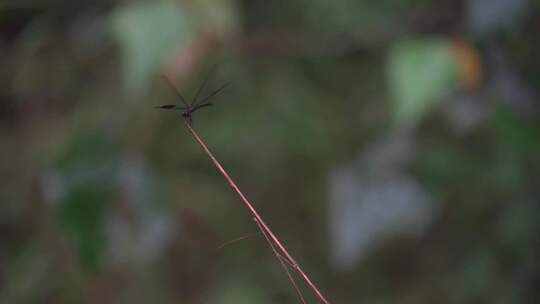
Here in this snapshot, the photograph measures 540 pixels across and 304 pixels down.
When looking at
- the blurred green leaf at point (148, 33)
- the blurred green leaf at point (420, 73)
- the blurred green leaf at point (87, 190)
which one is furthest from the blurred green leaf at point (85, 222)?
the blurred green leaf at point (420, 73)

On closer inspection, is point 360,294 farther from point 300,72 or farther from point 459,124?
point 459,124

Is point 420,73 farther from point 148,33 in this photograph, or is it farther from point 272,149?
point 272,149

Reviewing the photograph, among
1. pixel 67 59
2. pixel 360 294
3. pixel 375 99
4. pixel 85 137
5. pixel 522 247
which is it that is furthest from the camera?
pixel 360 294

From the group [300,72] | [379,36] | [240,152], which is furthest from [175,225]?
[379,36]

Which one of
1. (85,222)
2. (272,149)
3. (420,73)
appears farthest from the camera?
(272,149)

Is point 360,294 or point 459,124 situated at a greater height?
point 459,124

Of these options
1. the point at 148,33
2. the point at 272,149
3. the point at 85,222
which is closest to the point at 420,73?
the point at 148,33

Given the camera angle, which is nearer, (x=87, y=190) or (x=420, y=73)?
(x=420, y=73)

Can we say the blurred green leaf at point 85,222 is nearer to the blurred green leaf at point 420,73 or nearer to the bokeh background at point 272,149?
the bokeh background at point 272,149
